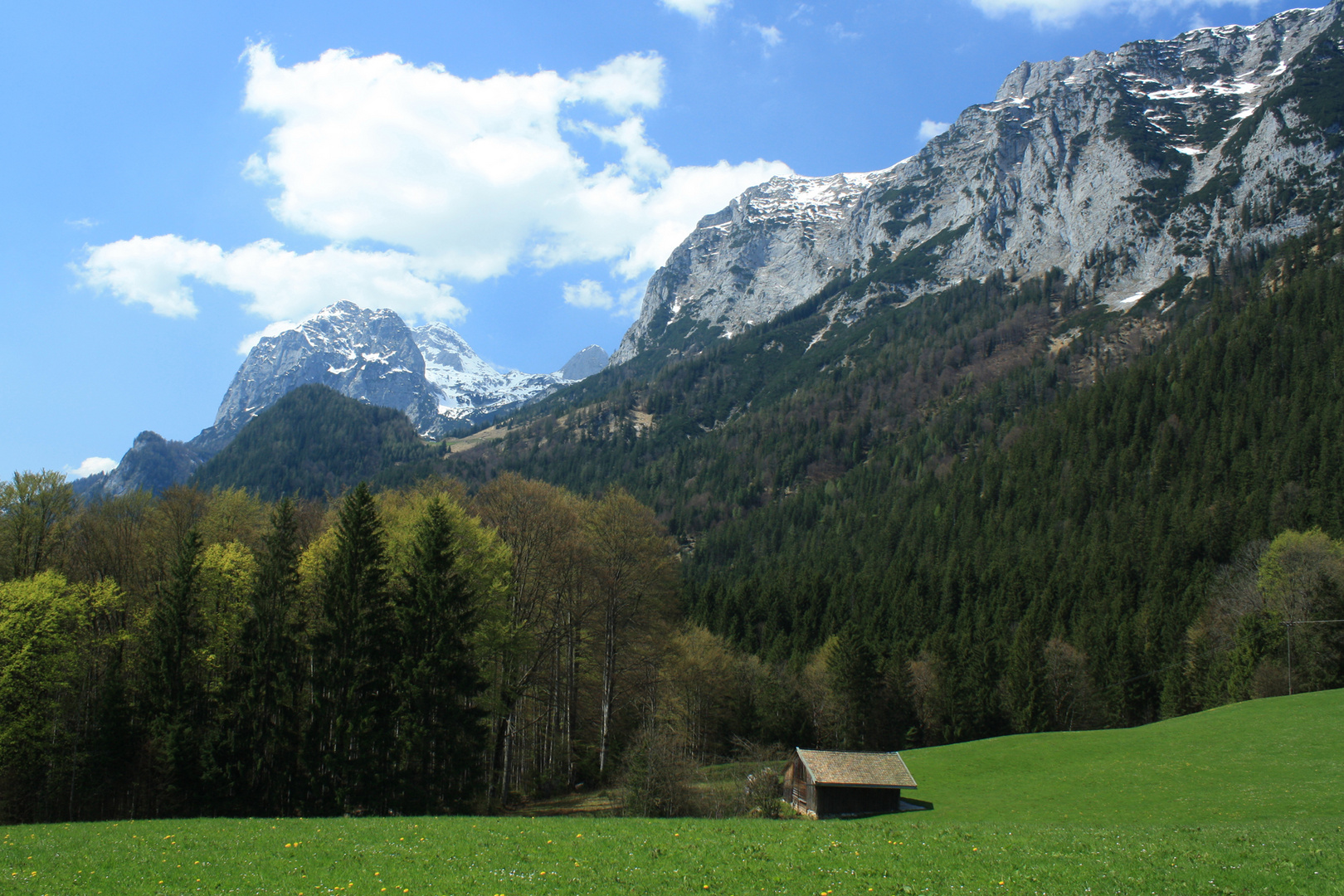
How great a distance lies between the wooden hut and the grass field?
9.61 m

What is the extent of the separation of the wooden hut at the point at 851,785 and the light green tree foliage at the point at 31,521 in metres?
41.8

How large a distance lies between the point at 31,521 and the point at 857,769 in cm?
4537

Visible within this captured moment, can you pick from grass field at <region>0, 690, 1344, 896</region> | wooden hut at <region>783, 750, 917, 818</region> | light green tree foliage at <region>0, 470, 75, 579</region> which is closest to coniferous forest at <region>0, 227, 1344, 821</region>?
light green tree foliage at <region>0, 470, 75, 579</region>

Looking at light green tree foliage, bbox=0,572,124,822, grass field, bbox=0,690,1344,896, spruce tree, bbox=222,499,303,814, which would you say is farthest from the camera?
spruce tree, bbox=222,499,303,814

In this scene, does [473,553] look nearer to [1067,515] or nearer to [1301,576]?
[1301,576]

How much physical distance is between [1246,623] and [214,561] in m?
74.1

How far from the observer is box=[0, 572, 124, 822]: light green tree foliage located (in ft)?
97.3

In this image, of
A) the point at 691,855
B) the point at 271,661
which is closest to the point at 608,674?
the point at 271,661

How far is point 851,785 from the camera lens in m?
39.2

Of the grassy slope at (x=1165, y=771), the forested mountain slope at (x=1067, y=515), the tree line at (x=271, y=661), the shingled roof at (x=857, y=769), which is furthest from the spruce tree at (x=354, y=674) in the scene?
the forested mountain slope at (x=1067, y=515)

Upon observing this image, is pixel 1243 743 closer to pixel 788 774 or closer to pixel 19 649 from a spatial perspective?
pixel 788 774

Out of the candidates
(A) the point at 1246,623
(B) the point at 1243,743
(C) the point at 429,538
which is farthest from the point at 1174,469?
(C) the point at 429,538

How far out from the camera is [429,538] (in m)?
33.5

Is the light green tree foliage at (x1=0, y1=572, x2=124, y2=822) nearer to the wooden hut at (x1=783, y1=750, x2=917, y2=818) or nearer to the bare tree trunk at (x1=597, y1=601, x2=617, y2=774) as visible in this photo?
the bare tree trunk at (x1=597, y1=601, x2=617, y2=774)
